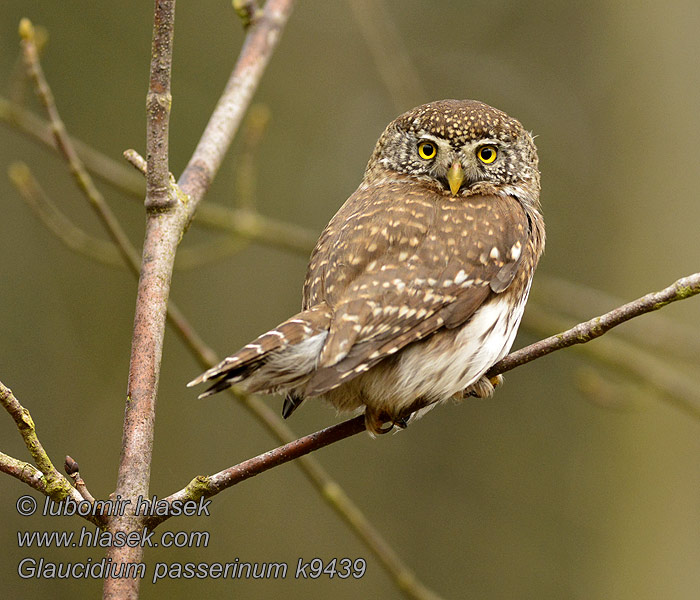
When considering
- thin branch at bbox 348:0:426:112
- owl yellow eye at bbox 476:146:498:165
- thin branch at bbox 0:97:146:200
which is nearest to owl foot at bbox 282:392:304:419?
owl yellow eye at bbox 476:146:498:165

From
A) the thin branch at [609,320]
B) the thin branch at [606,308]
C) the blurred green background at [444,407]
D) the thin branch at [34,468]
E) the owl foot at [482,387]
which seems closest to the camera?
the thin branch at [34,468]

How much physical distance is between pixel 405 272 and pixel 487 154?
0.96 metres

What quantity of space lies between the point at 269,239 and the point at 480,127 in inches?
65.7

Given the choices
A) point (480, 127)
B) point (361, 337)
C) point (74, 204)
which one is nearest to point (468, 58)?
point (74, 204)

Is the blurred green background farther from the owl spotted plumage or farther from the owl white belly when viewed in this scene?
the owl white belly

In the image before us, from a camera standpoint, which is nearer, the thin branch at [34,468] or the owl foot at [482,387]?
the thin branch at [34,468]

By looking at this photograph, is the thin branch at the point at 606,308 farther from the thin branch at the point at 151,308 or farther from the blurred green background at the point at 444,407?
the thin branch at the point at 151,308

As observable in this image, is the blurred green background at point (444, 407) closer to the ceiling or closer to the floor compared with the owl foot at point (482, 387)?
closer to the ceiling

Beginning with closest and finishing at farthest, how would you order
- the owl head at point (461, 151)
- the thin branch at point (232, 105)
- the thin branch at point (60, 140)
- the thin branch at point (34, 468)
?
the thin branch at point (34, 468), the thin branch at point (232, 105), the thin branch at point (60, 140), the owl head at point (461, 151)

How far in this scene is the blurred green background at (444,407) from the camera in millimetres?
7168

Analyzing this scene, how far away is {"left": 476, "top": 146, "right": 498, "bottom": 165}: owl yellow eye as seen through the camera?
3764 millimetres

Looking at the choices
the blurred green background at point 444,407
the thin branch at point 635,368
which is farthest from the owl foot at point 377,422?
the blurred green background at point 444,407

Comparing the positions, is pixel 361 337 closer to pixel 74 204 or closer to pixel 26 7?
pixel 74 204

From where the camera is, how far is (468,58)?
27.6 feet
